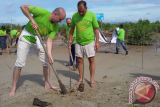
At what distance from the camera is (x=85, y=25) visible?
443cm

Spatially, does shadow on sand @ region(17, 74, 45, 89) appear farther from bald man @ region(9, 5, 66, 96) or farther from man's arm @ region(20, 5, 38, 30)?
man's arm @ region(20, 5, 38, 30)

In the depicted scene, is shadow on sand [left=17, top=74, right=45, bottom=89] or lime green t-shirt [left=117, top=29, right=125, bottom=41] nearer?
shadow on sand [left=17, top=74, right=45, bottom=89]

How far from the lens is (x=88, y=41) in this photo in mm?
4582

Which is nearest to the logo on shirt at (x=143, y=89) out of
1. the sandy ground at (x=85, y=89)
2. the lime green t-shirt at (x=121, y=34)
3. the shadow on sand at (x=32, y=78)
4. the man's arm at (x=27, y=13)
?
the sandy ground at (x=85, y=89)

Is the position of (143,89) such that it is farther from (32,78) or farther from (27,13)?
(32,78)

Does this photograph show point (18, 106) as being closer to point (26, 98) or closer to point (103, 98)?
point (26, 98)

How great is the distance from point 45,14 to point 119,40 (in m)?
6.81

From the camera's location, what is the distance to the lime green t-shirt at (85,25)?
14.5ft

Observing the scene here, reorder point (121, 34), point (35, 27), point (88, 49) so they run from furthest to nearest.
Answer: point (121, 34) < point (88, 49) < point (35, 27)

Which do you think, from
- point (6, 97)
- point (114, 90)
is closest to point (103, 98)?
point (114, 90)

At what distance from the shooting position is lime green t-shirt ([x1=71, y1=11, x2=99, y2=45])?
14.5 feet

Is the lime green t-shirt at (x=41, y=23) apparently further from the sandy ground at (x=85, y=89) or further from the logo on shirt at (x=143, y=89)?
the logo on shirt at (x=143, y=89)

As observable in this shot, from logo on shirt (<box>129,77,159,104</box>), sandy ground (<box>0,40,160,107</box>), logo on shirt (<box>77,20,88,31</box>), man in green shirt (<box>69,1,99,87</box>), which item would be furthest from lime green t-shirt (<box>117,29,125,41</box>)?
logo on shirt (<box>129,77,159,104</box>)

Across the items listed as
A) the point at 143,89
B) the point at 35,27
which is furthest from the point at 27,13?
the point at 143,89
